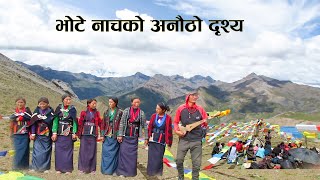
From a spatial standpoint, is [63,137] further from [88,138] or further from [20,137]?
[20,137]

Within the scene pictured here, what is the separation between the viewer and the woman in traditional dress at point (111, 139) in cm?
1214

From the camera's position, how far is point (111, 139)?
12172 millimetres

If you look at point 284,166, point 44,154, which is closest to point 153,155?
point 44,154

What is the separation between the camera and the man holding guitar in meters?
10.1

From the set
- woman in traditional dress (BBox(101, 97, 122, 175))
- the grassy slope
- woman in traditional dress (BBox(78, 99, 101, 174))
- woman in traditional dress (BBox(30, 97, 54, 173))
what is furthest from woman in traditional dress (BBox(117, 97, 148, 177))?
the grassy slope

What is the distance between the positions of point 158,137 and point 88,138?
2.54m

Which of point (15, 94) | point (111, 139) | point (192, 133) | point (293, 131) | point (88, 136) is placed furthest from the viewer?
point (15, 94)

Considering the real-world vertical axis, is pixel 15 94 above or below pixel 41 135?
above

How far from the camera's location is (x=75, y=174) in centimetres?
1205

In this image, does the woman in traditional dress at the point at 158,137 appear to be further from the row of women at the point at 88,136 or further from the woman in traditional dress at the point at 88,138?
the woman in traditional dress at the point at 88,138

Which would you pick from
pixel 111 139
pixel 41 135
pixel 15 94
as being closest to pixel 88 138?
pixel 111 139

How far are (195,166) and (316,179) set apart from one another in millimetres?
7197

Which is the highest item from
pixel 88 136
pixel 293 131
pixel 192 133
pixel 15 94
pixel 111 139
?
pixel 15 94

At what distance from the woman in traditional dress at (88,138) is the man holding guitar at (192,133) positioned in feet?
11.6
